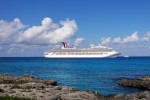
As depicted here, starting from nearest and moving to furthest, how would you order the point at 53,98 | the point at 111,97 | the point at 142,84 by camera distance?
the point at 53,98 → the point at 111,97 → the point at 142,84

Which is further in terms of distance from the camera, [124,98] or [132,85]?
[132,85]

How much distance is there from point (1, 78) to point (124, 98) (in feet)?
103

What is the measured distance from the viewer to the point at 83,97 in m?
38.5

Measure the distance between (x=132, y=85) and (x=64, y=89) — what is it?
77.9 ft

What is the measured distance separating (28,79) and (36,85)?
1916cm

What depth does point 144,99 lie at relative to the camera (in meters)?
36.4

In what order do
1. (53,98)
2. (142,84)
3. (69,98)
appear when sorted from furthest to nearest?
(142,84) → (69,98) → (53,98)

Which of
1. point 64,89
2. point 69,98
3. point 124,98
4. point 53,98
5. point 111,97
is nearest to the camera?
point 53,98

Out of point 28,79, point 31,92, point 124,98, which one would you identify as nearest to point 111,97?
point 124,98

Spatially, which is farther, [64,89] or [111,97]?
[64,89]

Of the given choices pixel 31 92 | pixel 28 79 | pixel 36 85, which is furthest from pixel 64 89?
pixel 28 79

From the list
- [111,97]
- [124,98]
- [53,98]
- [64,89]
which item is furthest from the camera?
[64,89]

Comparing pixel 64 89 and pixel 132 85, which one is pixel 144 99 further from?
pixel 132 85

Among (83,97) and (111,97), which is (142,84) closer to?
(111,97)
